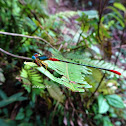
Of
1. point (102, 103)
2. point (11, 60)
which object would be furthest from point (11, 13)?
point (102, 103)

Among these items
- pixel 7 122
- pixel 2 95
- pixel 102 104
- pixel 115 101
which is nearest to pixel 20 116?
pixel 7 122

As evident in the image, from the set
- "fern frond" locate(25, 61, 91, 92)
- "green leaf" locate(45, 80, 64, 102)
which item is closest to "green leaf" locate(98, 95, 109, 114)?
"green leaf" locate(45, 80, 64, 102)

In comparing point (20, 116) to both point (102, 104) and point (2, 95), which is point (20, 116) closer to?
point (2, 95)

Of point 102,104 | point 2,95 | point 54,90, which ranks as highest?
point 54,90

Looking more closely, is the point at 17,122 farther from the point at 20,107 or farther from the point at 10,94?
the point at 10,94

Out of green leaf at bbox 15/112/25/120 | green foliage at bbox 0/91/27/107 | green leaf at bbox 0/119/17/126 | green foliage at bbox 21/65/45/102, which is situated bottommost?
green leaf at bbox 0/119/17/126

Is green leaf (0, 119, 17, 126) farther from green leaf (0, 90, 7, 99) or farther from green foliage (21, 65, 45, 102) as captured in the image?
green foliage (21, 65, 45, 102)

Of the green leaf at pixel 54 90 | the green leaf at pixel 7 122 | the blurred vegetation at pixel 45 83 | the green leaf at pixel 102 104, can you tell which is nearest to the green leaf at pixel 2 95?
the blurred vegetation at pixel 45 83

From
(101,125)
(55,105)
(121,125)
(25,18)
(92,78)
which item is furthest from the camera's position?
(121,125)
